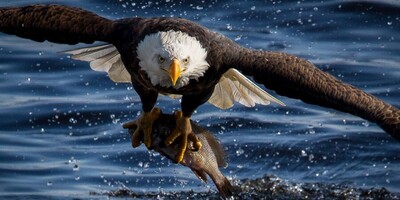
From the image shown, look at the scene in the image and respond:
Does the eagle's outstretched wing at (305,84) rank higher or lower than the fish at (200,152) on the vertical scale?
higher

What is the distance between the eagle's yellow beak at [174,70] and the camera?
8.58m

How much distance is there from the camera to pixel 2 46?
1420 cm

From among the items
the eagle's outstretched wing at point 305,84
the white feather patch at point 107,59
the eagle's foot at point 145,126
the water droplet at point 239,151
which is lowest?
the water droplet at point 239,151

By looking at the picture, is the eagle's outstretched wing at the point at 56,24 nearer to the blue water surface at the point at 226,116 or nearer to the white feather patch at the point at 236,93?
the white feather patch at the point at 236,93

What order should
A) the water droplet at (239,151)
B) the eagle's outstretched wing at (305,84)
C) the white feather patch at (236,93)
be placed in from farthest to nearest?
1. the water droplet at (239,151)
2. the white feather patch at (236,93)
3. the eagle's outstretched wing at (305,84)

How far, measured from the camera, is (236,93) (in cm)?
1020

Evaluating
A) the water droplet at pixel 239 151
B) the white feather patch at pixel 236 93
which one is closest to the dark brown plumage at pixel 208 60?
the white feather patch at pixel 236 93

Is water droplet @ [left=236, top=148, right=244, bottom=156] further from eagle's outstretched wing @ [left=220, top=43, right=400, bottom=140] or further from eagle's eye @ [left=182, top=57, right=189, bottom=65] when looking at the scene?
eagle's eye @ [left=182, top=57, right=189, bottom=65]

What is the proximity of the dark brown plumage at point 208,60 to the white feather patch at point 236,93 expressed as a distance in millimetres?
629

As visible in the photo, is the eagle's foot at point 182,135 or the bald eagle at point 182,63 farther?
the eagle's foot at point 182,135

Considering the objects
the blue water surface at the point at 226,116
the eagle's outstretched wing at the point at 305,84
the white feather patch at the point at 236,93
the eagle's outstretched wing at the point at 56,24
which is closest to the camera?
the eagle's outstretched wing at the point at 305,84

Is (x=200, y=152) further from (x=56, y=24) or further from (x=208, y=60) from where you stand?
(x=56, y=24)

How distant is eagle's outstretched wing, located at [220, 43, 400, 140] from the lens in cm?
855

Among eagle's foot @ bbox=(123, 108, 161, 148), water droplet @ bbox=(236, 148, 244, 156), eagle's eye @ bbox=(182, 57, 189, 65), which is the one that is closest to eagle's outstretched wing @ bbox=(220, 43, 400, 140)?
eagle's eye @ bbox=(182, 57, 189, 65)
